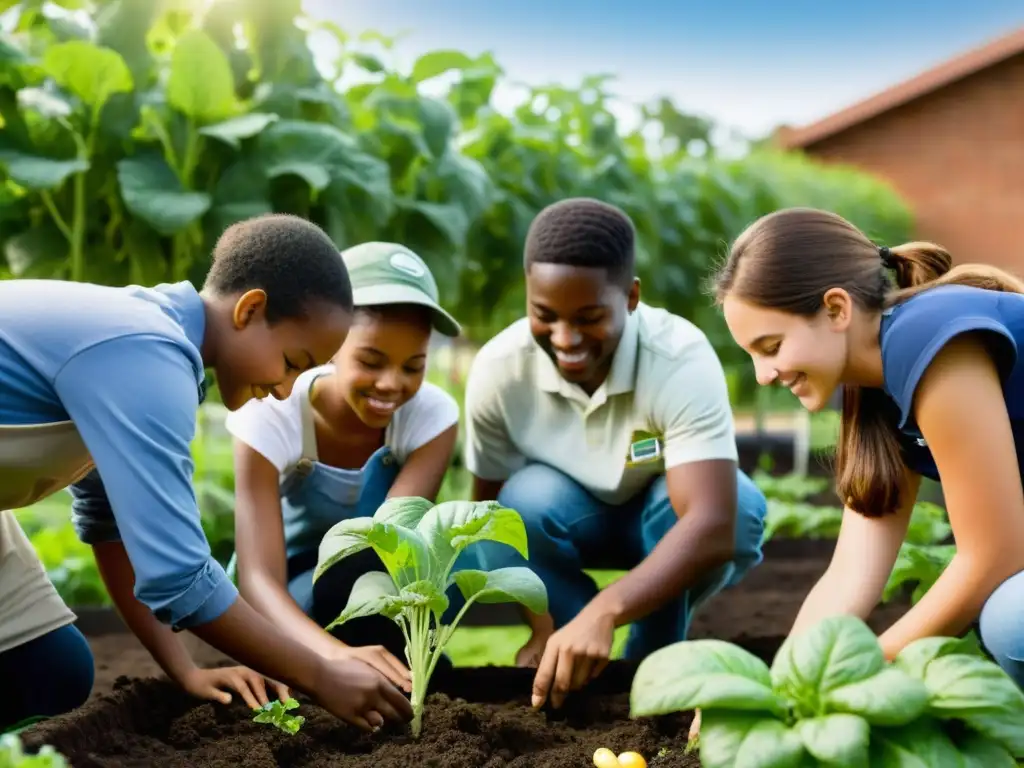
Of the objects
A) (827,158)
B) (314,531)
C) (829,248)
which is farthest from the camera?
(827,158)

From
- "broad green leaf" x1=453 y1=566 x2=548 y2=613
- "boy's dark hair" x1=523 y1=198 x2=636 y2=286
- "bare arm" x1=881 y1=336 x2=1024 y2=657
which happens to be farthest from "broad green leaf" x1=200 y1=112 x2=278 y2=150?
"bare arm" x1=881 y1=336 x2=1024 y2=657

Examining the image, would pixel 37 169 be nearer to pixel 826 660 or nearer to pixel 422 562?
pixel 422 562

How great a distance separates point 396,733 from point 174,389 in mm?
791

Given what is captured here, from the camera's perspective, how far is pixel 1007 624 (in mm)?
1901

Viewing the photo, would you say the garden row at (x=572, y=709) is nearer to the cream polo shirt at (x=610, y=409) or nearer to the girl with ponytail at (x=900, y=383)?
the girl with ponytail at (x=900, y=383)

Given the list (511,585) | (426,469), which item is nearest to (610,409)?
(426,469)

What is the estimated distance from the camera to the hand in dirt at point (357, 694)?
1.94 metres

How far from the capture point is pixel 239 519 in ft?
8.26

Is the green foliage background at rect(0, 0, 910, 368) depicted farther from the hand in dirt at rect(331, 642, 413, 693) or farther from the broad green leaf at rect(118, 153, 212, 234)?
the hand in dirt at rect(331, 642, 413, 693)

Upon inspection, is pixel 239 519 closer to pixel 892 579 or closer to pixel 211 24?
pixel 892 579

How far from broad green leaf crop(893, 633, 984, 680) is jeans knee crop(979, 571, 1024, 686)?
0.20m

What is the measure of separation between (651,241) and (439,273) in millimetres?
2264

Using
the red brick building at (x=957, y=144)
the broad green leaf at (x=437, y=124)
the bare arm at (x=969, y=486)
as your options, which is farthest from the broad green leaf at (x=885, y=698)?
the red brick building at (x=957, y=144)

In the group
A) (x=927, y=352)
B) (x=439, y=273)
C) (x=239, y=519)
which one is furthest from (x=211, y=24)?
(x=927, y=352)
